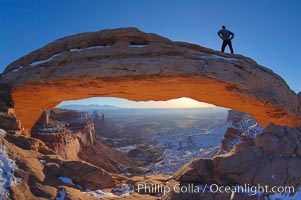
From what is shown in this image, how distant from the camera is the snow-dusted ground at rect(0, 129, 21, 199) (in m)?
7.77

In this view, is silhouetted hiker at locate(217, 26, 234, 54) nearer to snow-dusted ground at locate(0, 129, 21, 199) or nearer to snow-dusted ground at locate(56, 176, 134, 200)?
snow-dusted ground at locate(56, 176, 134, 200)

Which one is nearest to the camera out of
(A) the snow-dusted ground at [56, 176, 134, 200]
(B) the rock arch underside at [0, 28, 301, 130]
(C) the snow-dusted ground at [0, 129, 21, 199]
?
(C) the snow-dusted ground at [0, 129, 21, 199]

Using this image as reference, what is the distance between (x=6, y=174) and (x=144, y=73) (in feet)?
21.4

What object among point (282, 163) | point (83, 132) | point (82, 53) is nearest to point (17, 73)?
point (82, 53)

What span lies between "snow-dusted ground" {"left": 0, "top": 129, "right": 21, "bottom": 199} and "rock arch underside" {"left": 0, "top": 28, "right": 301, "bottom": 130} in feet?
14.6

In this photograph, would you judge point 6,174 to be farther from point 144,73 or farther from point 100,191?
point 144,73

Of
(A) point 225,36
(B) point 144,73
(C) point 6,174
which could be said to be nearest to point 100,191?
(C) point 6,174

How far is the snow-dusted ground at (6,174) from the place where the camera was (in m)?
7.77

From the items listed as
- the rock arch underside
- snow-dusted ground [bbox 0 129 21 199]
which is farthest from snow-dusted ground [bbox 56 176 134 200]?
A: the rock arch underside

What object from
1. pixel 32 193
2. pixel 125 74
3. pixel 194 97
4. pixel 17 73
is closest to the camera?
pixel 32 193

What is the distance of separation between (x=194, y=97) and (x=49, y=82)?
25.3 feet

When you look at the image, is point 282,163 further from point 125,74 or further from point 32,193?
point 32,193

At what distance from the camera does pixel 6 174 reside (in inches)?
326

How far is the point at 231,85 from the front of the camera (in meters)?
12.3
